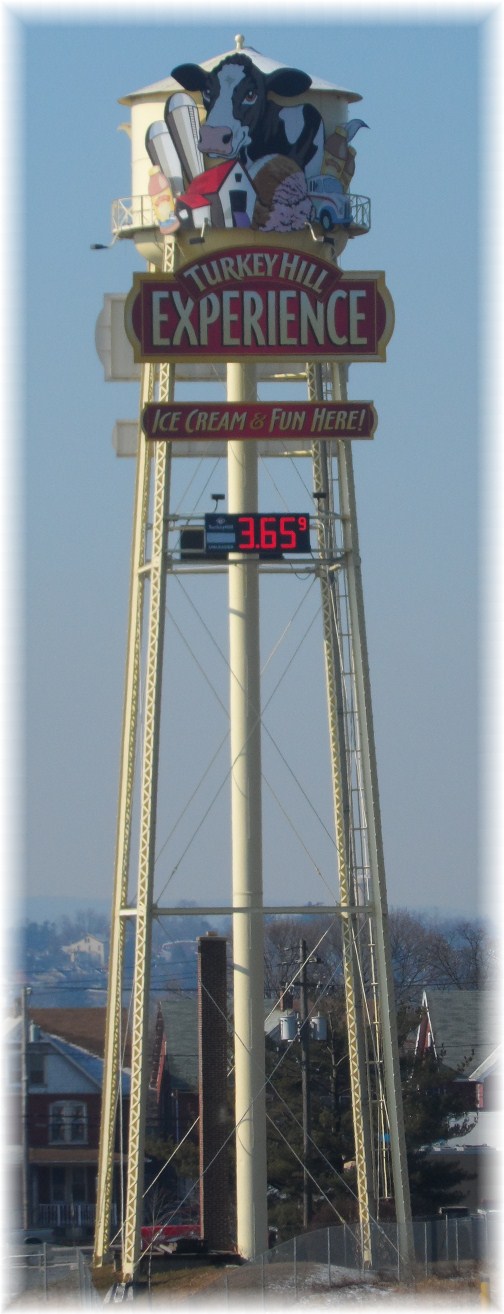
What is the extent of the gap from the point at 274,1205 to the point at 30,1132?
49.7 feet

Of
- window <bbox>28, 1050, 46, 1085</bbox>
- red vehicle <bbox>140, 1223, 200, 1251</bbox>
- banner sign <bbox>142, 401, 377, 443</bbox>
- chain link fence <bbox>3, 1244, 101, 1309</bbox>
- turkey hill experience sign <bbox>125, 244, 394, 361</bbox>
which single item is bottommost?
chain link fence <bbox>3, 1244, 101, 1309</bbox>

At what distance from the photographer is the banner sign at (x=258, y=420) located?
39.2m

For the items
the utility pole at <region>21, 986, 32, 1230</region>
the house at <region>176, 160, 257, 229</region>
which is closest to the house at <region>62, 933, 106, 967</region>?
the utility pole at <region>21, 986, 32, 1230</region>

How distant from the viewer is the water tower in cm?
3922

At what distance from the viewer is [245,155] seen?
1550 inches

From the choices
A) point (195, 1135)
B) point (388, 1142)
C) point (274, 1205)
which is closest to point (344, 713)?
point (388, 1142)

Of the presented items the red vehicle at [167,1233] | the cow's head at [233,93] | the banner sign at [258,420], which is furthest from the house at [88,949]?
the cow's head at [233,93]

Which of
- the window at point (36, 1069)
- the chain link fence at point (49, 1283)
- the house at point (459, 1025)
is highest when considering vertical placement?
the house at point (459, 1025)

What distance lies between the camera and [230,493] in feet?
134

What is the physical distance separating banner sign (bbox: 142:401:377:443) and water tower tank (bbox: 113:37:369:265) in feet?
9.78

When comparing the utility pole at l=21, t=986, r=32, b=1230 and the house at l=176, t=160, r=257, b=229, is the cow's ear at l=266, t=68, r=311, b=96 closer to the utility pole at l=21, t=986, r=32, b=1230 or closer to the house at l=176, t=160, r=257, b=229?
the house at l=176, t=160, r=257, b=229

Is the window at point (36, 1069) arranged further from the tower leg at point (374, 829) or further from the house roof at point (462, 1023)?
the tower leg at point (374, 829)

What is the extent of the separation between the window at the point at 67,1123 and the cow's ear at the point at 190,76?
116 ft

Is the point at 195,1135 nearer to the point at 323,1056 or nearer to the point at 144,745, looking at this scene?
the point at 323,1056
